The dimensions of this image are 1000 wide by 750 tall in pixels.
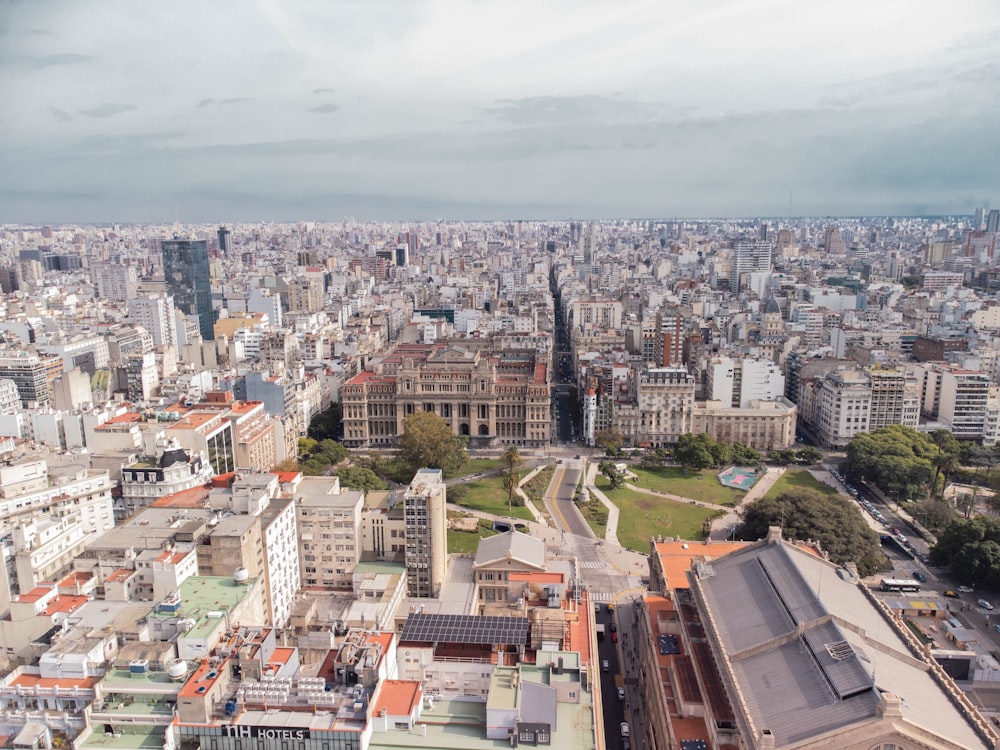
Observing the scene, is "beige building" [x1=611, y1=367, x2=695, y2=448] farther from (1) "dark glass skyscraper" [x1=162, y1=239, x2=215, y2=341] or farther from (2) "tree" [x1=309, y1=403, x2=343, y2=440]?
(1) "dark glass skyscraper" [x1=162, y1=239, x2=215, y2=341]

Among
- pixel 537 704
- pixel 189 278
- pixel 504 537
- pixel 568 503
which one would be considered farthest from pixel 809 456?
pixel 189 278

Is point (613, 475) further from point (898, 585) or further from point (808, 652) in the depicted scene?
point (808, 652)

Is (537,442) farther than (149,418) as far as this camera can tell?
Yes

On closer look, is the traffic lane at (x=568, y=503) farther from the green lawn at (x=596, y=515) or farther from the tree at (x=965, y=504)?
the tree at (x=965, y=504)

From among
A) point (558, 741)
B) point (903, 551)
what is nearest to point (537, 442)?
point (903, 551)

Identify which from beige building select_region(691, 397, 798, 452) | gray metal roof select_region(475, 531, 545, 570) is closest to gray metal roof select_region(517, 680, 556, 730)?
gray metal roof select_region(475, 531, 545, 570)

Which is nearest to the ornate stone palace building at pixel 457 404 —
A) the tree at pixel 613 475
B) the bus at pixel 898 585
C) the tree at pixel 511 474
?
the tree at pixel 511 474

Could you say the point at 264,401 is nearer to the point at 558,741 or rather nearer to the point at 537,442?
the point at 537,442
